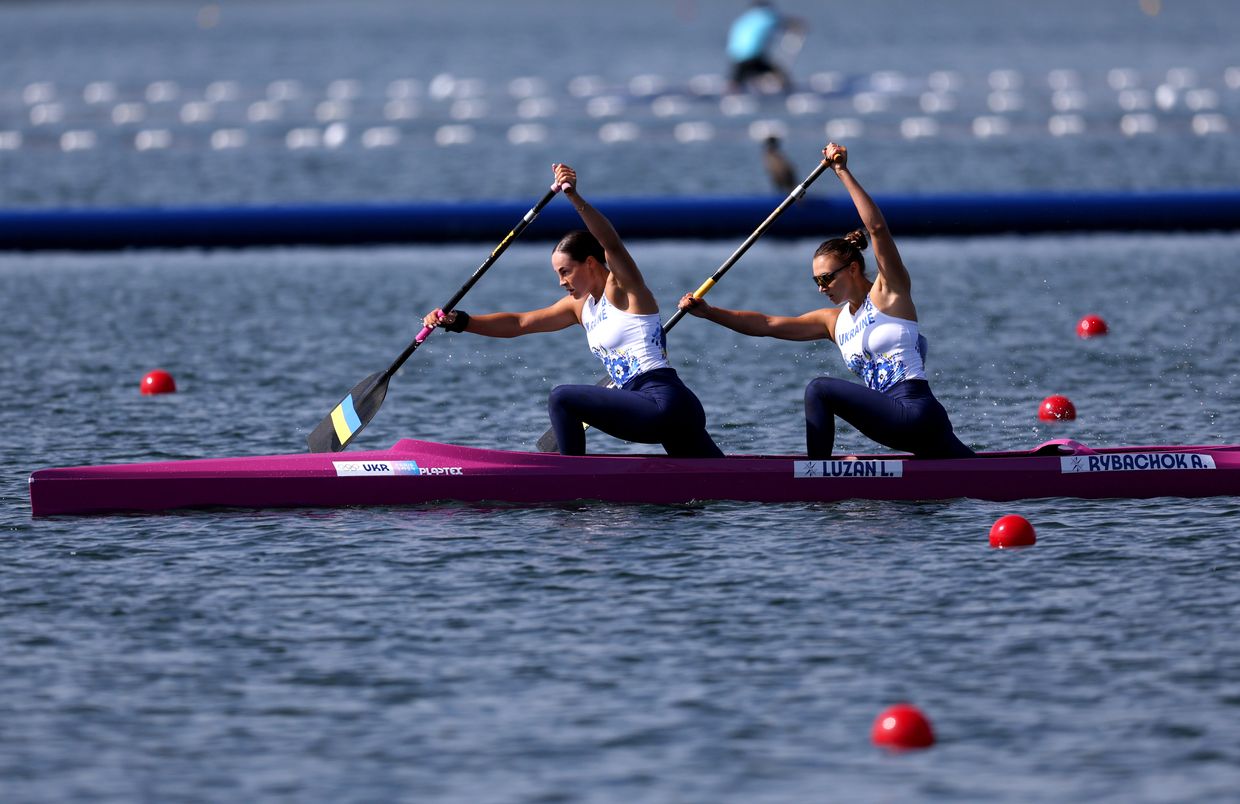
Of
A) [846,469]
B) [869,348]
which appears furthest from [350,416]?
[869,348]

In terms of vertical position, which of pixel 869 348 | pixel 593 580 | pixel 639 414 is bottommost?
pixel 593 580

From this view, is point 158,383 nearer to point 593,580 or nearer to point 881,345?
point 881,345

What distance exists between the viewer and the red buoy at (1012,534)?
9.82m

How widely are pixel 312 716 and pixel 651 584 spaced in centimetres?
212

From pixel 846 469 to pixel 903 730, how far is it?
3.59 metres

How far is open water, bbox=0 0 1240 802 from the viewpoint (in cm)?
711

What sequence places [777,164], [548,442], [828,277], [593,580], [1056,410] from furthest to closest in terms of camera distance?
[777,164] → [1056,410] → [548,442] → [828,277] → [593,580]

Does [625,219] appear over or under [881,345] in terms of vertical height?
over

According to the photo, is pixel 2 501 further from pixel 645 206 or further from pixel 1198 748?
pixel 645 206

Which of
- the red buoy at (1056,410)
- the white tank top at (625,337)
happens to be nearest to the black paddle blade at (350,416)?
the white tank top at (625,337)

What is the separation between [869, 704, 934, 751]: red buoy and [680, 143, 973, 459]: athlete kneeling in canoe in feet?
11.5

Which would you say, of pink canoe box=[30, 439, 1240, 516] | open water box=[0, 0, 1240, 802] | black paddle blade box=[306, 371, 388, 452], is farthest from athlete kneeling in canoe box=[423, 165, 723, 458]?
black paddle blade box=[306, 371, 388, 452]

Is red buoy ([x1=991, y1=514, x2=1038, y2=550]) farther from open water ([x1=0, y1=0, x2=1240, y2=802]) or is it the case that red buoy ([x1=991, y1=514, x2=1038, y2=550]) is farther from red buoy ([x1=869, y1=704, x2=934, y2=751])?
red buoy ([x1=869, y1=704, x2=934, y2=751])

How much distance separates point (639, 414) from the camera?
10570 millimetres
